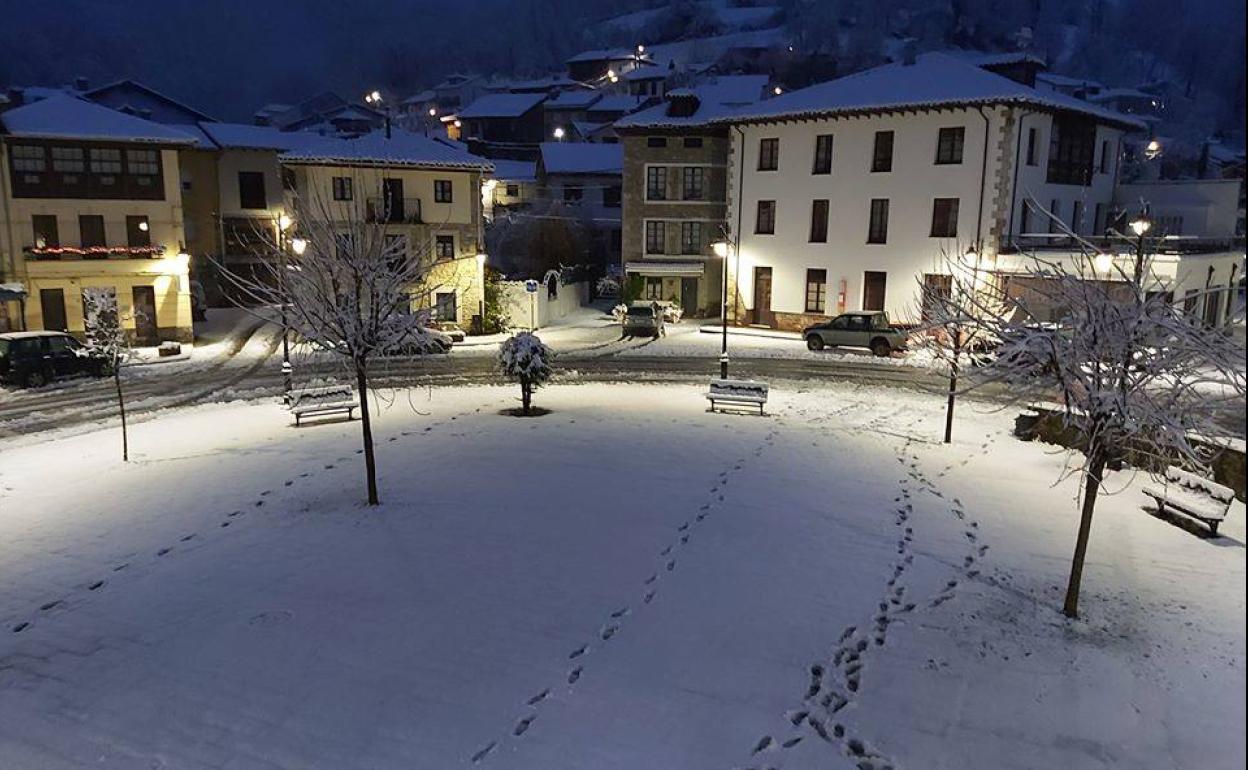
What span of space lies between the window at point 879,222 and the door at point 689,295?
1020cm

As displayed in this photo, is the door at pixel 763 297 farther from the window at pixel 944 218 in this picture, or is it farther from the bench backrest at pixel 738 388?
the bench backrest at pixel 738 388

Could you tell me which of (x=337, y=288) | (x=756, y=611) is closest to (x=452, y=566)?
(x=756, y=611)

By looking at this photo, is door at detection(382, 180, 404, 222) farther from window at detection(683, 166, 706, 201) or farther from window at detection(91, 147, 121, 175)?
window at detection(683, 166, 706, 201)

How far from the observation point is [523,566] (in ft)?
35.6

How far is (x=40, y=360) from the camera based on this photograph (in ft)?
84.3

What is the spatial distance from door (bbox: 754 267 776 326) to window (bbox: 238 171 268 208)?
28.6m

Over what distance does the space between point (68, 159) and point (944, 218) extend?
3408 centimetres

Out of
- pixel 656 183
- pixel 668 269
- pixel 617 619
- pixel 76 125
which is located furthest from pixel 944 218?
pixel 76 125

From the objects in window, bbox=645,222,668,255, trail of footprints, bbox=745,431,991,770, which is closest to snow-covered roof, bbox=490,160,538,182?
window, bbox=645,222,668,255

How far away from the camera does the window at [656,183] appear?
4234 cm

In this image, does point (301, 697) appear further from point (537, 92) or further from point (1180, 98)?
point (537, 92)

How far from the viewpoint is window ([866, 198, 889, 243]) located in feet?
115

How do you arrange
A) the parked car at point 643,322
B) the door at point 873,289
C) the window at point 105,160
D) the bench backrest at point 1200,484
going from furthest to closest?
the parked car at point 643,322 < the door at point 873,289 < the window at point 105,160 < the bench backrest at point 1200,484

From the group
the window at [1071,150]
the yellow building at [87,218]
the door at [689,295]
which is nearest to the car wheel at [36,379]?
the yellow building at [87,218]
